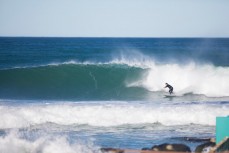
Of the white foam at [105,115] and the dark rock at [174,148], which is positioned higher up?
the white foam at [105,115]

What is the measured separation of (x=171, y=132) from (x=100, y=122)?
1597mm

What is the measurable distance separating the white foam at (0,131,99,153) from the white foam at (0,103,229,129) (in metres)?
1.30

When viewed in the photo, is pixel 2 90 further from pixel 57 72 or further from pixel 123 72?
pixel 123 72

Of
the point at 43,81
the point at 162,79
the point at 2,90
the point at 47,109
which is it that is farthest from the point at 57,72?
the point at 47,109

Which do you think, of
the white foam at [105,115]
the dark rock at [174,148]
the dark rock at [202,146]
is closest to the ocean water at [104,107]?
the white foam at [105,115]

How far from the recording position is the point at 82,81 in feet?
39.5

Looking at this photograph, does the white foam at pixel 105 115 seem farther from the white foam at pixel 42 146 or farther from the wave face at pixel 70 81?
the wave face at pixel 70 81

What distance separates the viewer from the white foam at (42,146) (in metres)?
5.31

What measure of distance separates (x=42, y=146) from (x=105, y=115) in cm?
217

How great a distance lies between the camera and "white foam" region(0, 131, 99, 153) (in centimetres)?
531

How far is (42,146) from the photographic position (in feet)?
17.9

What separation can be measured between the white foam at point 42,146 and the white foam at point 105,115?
130cm

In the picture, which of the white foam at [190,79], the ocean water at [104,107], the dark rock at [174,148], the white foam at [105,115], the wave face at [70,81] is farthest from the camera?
the white foam at [190,79]

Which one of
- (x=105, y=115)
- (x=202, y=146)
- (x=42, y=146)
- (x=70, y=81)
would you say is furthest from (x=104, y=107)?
(x=70, y=81)
